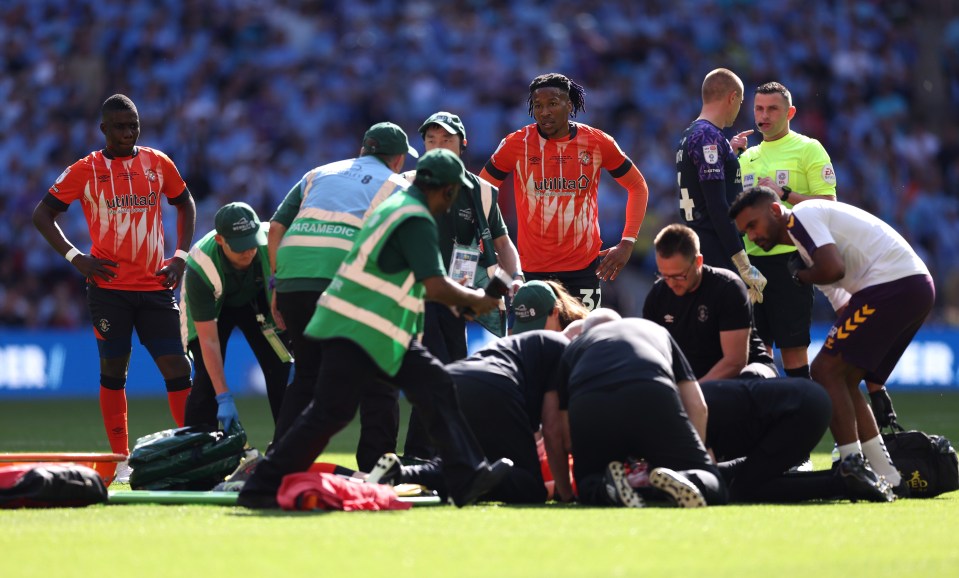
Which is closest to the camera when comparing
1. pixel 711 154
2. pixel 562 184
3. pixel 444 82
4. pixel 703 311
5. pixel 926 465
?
pixel 926 465

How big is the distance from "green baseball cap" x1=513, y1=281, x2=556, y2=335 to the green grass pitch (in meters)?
1.49

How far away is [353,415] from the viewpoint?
7.30 meters

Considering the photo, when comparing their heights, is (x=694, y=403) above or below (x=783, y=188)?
below

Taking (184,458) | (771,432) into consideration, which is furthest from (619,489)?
(184,458)

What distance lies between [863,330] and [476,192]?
2.62 metres

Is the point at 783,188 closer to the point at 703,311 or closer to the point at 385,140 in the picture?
the point at 703,311

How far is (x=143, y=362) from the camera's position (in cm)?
1828

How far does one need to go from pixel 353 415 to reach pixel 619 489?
4.68 feet

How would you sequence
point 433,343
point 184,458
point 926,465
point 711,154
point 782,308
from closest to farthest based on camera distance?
point 926,465
point 184,458
point 433,343
point 711,154
point 782,308

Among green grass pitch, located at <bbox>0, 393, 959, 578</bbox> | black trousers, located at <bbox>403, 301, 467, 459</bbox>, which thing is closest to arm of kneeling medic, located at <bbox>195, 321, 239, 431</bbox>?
black trousers, located at <bbox>403, 301, 467, 459</bbox>

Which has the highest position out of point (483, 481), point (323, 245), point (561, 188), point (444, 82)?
point (444, 82)

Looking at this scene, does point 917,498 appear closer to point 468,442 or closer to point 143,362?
point 468,442

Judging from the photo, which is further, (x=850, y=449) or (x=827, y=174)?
(x=827, y=174)

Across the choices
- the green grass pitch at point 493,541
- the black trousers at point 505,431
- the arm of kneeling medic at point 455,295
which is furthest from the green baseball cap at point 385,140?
the green grass pitch at point 493,541
